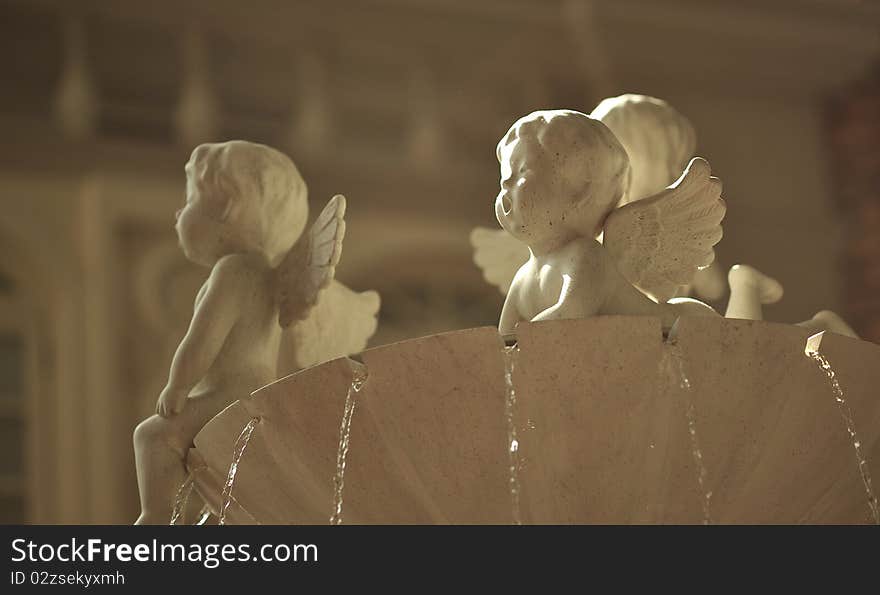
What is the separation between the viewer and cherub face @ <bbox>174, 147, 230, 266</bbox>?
274cm

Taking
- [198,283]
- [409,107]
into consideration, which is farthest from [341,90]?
[198,283]

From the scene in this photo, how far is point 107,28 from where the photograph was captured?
24.1ft

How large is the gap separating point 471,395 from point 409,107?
5.60 meters

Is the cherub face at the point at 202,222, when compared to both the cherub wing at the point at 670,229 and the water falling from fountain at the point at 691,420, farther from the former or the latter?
the water falling from fountain at the point at 691,420

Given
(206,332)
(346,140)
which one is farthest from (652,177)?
(346,140)

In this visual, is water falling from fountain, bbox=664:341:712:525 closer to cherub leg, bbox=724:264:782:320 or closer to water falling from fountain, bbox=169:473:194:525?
cherub leg, bbox=724:264:782:320

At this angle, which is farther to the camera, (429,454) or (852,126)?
(852,126)

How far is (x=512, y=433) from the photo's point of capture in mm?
2129

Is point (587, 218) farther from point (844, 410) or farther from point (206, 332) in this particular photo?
point (206, 332)

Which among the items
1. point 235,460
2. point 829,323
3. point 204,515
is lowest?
point 204,515

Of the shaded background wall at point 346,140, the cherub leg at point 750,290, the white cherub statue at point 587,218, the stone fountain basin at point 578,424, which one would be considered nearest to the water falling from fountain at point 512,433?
the stone fountain basin at point 578,424

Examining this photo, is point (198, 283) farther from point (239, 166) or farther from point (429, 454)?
point (429, 454)

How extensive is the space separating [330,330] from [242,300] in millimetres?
261
